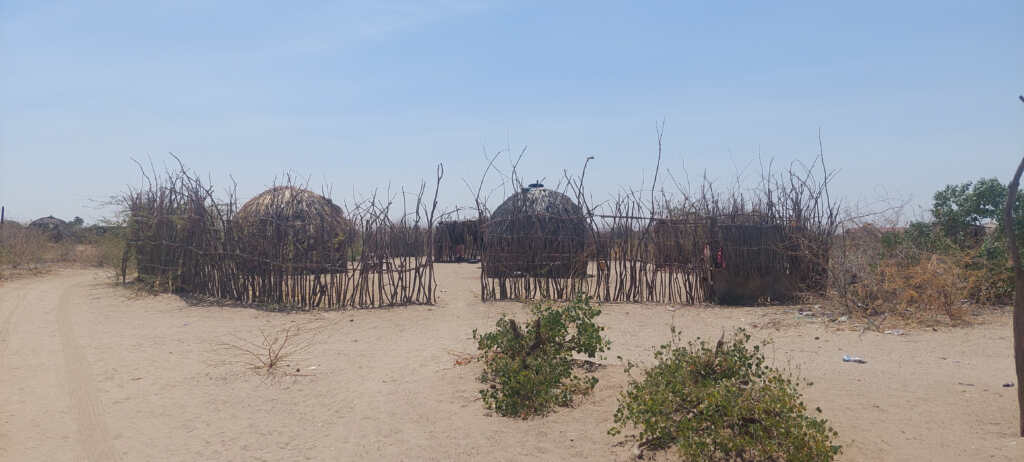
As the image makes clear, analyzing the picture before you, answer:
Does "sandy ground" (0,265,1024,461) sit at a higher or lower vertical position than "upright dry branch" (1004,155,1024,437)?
lower

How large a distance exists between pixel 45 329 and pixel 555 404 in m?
7.03

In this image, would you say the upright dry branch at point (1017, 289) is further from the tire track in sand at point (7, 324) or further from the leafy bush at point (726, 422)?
the tire track in sand at point (7, 324)

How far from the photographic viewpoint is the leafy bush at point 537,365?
492cm

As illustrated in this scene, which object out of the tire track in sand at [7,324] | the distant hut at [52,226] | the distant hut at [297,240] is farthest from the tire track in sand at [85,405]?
the distant hut at [52,226]

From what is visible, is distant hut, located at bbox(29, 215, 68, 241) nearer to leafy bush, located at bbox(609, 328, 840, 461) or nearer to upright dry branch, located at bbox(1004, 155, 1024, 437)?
leafy bush, located at bbox(609, 328, 840, 461)

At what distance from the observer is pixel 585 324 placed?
565cm

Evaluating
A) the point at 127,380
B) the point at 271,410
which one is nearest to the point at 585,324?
the point at 271,410

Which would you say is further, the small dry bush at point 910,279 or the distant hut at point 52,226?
the distant hut at point 52,226

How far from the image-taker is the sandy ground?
4.21 meters

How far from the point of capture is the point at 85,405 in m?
5.16

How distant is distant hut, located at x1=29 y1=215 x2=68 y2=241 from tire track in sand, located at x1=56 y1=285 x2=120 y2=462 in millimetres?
19901

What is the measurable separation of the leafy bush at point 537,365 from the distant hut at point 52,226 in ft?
78.8

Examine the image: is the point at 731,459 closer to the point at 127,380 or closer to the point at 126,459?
the point at 126,459

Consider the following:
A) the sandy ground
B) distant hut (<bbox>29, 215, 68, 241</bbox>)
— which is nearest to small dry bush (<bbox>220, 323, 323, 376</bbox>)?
the sandy ground
